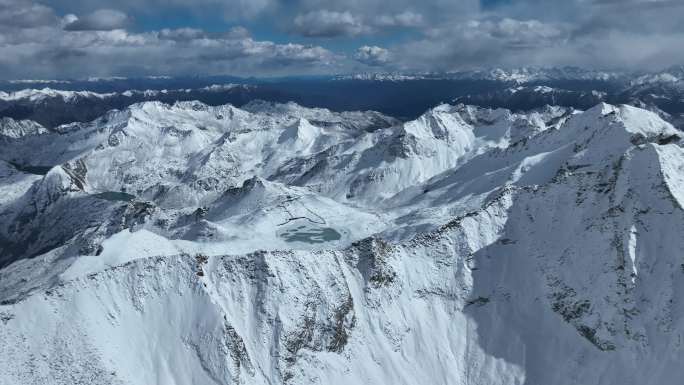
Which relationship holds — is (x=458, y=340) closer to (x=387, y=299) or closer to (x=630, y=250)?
(x=387, y=299)

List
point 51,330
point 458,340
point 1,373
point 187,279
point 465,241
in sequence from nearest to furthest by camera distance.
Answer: point 1,373, point 51,330, point 187,279, point 458,340, point 465,241

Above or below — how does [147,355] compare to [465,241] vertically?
below

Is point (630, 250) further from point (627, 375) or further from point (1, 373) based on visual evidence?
point (1, 373)

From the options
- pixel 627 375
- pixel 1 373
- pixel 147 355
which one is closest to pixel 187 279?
pixel 147 355

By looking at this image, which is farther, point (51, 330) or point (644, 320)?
point (644, 320)

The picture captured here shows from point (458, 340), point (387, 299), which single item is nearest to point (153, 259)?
point (387, 299)

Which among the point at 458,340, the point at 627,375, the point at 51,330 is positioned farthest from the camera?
the point at 458,340

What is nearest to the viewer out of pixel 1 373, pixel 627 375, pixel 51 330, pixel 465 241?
pixel 1 373

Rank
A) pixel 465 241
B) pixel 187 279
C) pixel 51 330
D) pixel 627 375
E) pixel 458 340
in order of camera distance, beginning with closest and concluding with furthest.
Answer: pixel 51 330
pixel 627 375
pixel 187 279
pixel 458 340
pixel 465 241

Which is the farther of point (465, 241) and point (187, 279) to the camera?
point (465, 241)

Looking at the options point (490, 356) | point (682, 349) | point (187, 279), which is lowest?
point (490, 356)
